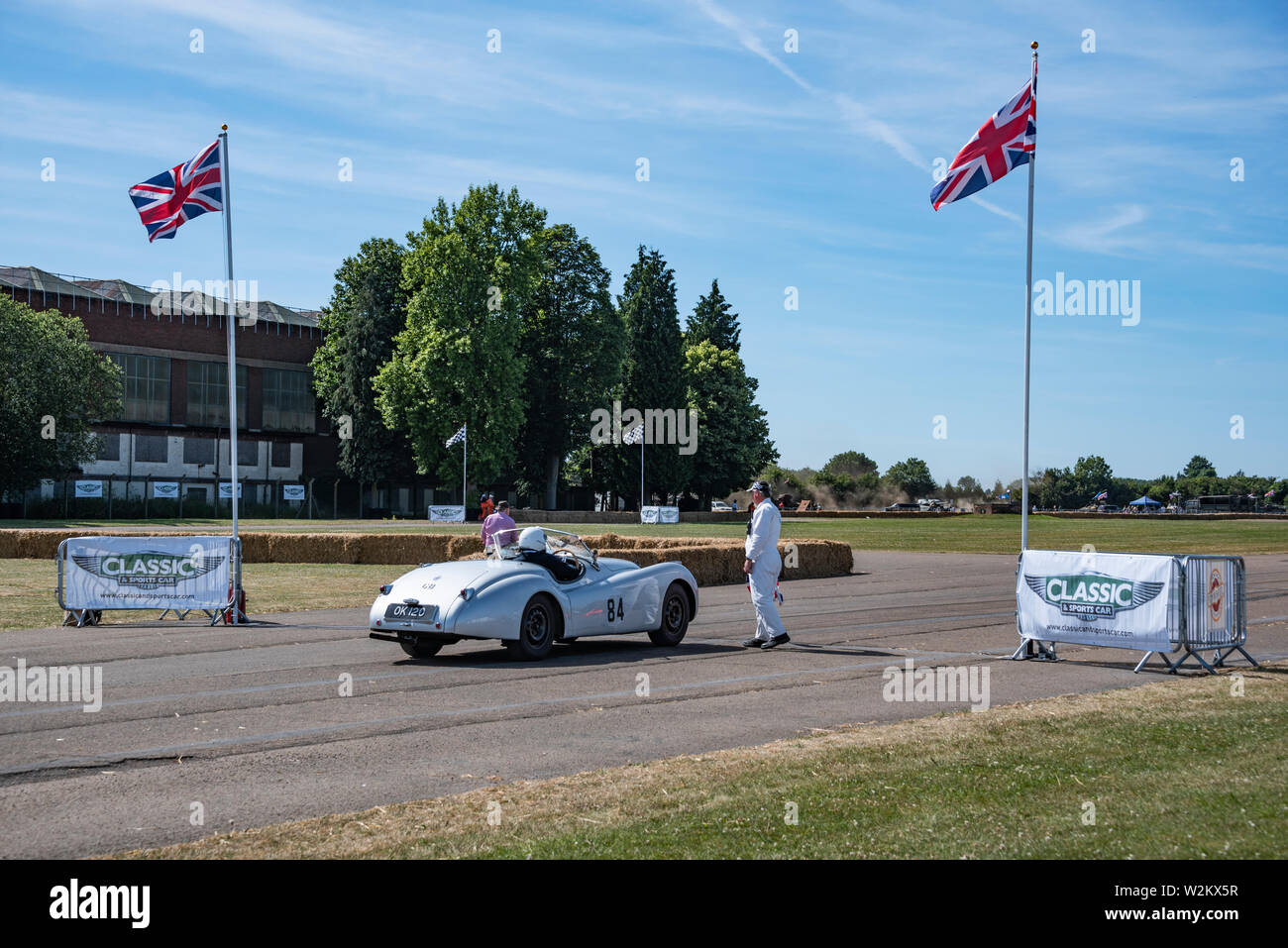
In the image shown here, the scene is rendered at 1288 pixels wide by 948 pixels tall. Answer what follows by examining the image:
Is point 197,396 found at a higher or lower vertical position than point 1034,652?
higher

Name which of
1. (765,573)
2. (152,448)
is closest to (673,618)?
(765,573)

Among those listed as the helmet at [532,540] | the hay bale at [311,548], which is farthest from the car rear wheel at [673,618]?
the hay bale at [311,548]

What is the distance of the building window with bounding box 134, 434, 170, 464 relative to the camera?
2874 inches

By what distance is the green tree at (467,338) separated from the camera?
215 ft

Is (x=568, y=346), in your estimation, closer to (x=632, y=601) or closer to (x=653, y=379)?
(x=653, y=379)

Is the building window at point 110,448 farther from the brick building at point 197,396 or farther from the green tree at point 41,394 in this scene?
the green tree at point 41,394

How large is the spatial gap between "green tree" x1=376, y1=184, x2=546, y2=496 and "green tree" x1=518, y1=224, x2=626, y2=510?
603cm

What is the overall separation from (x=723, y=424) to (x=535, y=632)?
79.1 m

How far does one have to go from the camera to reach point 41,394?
198ft

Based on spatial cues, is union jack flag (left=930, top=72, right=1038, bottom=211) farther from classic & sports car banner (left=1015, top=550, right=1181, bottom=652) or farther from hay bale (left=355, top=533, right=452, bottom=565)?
hay bale (left=355, top=533, right=452, bottom=565)

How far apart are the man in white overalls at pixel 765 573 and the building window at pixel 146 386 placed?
6653cm
